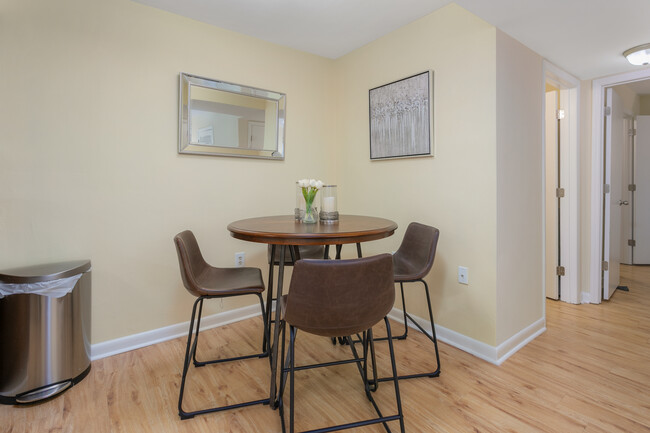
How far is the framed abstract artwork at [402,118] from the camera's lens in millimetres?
2396

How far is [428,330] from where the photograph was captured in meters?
2.46

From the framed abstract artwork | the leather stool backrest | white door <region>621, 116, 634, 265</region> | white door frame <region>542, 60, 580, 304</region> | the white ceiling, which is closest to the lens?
the leather stool backrest

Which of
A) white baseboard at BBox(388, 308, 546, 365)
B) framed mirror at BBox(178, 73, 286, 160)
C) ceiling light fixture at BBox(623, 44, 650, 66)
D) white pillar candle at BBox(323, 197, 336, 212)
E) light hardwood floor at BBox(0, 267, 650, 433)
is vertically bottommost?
light hardwood floor at BBox(0, 267, 650, 433)

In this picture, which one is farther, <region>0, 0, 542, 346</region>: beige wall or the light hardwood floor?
<region>0, 0, 542, 346</region>: beige wall

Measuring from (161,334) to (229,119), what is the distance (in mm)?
1664

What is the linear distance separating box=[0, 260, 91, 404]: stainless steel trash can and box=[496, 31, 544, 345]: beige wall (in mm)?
2501

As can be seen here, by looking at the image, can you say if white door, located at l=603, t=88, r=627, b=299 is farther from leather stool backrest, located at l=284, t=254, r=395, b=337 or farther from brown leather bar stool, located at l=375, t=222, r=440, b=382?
leather stool backrest, located at l=284, t=254, r=395, b=337

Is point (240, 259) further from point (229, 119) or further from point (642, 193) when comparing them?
point (642, 193)

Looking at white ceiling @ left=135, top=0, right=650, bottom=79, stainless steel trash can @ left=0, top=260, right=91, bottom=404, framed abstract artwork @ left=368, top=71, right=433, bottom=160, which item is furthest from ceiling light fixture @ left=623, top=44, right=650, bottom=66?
stainless steel trash can @ left=0, top=260, right=91, bottom=404

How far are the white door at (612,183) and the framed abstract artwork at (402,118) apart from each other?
75.7 inches

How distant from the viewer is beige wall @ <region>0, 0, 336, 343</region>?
1.91 metres

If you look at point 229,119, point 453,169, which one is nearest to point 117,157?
point 229,119

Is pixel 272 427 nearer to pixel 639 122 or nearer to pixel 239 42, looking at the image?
pixel 239 42

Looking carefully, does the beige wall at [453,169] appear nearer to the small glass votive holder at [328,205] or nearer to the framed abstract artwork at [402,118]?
the framed abstract artwork at [402,118]
